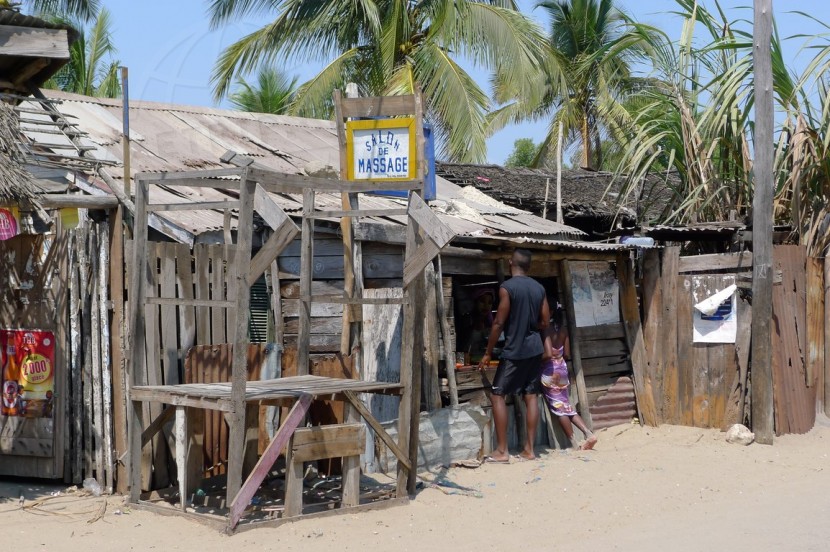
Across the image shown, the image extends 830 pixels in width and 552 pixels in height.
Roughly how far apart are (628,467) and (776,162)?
13.4ft

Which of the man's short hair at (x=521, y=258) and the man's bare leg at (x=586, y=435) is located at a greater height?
the man's short hair at (x=521, y=258)

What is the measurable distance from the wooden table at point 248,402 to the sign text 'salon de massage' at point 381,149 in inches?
68.9

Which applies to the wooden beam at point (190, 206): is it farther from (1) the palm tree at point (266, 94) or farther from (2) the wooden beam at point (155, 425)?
(1) the palm tree at point (266, 94)

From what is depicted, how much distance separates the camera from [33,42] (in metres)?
8.42

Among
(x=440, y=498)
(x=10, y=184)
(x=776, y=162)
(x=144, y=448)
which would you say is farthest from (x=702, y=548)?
(x=776, y=162)

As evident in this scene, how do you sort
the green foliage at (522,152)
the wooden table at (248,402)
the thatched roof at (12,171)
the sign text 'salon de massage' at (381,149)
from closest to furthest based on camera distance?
the wooden table at (248,402) → the thatched roof at (12,171) → the sign text 'salon de massage' at (381,149) → the green foliage at (522,152)

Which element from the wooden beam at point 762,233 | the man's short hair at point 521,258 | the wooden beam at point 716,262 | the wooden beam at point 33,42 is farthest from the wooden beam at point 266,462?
the wooden beam at point 716,262

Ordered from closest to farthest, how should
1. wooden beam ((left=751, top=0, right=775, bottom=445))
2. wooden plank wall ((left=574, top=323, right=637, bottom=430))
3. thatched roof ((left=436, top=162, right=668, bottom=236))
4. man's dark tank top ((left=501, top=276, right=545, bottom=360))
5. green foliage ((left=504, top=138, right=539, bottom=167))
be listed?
man's dark tank top ((left=501, top=276, right=545, bottom=360)) < wooden beam ((left=751, top=0, right=775, bottom=445)) < wooden plank wall ((left=574, top=323, right=637, bottom=430)) < thatched roof ((left=436, top=162, right=668, bottom=236)) < green foliage ((left=504, top=138, right=539, bottom=167))

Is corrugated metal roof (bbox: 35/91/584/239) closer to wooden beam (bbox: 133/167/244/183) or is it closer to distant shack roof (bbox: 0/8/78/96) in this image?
distant shack roof (bbox: 0/8/78/96)

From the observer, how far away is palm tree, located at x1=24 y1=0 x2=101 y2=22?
26.7 meters

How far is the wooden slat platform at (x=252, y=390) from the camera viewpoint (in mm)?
6395

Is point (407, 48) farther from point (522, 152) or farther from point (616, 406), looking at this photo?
point (522, 152)

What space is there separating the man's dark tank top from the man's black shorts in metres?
0.08

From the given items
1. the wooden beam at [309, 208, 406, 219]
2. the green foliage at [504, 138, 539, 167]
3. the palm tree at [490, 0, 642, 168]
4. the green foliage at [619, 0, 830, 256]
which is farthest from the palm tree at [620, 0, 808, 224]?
the green foliage at [504, 138, 539, 167]
